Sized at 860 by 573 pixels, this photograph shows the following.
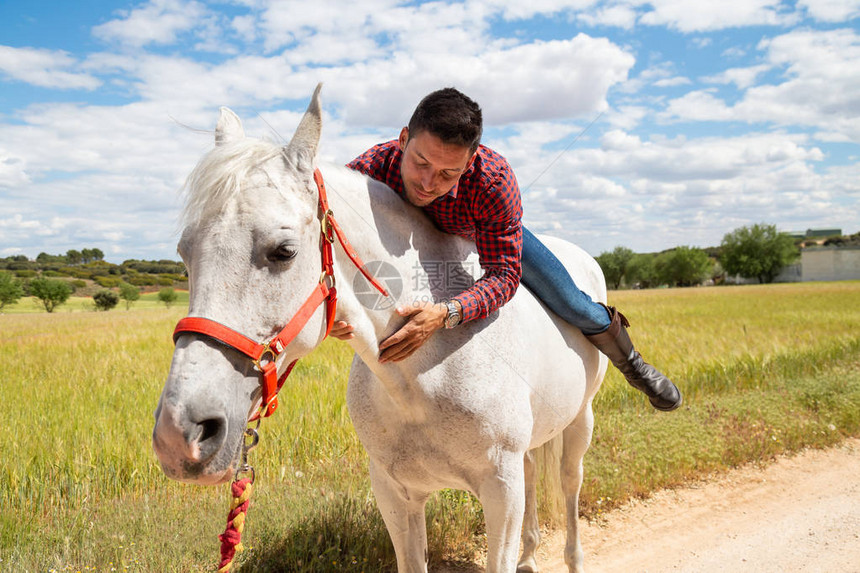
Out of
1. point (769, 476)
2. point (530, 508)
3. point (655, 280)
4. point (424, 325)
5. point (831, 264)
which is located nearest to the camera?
point (424, 325)

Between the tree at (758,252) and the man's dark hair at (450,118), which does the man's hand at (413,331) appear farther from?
the tree at (758,252)

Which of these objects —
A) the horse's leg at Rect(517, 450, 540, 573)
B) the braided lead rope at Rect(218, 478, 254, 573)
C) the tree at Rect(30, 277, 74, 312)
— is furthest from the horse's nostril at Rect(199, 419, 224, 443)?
the tree at Rect(30, 277, 74, 312)

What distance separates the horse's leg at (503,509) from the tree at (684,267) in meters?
97.7

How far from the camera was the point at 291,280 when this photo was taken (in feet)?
5.63

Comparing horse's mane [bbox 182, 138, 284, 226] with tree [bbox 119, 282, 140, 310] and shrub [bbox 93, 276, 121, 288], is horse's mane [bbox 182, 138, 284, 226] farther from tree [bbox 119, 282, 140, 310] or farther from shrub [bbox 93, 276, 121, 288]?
tree [bbox 119, 282, 140, 310]

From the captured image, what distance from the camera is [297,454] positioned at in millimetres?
4934

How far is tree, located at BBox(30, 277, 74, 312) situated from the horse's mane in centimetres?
2635

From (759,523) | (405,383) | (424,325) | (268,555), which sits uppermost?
(424,325)

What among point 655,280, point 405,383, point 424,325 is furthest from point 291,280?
point 655,280

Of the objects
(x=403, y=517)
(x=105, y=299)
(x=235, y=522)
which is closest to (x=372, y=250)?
(x=235, y=522)

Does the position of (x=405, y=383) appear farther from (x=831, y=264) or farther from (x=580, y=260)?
(x=831, y=264)

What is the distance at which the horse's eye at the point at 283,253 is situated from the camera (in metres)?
1.67

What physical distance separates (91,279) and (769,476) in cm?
3565

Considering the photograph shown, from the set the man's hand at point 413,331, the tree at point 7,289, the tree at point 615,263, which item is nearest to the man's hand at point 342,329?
the man's hand at point 413,331
